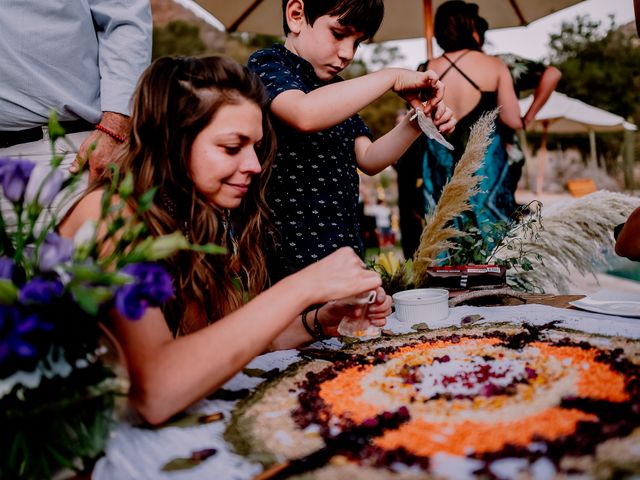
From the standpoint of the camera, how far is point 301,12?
1.85m

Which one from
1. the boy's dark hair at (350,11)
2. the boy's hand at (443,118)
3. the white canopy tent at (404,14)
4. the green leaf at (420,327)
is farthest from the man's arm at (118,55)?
the white canopy tent at (404,14)

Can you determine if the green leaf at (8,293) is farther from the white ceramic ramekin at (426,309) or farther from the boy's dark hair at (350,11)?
the boy's dark hair at (350,11)

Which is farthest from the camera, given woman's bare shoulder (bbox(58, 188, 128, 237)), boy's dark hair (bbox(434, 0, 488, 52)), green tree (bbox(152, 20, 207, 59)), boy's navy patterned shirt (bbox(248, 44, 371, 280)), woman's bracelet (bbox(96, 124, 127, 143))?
green tree (bbox(152, 20, 207, 59))

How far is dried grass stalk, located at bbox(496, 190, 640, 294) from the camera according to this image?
2.52 metres

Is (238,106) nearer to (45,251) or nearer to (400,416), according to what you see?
(45,251)

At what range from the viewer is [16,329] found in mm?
785

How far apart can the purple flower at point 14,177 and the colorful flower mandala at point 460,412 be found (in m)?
0.54

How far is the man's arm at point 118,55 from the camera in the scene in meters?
2.08

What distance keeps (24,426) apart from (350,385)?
63cm

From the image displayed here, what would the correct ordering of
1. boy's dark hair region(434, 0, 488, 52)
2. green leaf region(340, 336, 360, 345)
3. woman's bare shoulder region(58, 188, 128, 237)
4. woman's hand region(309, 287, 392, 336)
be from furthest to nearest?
1. boy's dark hair region(434, 0, 488, 52)
2. green leaf region(340, 336, 360, 345)
3. woman's hand region(309, 287, 392, 336)
4. woman's bare shoulder region(58, 188, 128, 237)

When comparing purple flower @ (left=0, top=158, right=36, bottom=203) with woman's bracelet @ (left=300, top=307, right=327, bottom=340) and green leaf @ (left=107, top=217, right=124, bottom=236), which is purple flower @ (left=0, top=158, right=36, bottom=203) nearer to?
green leaf @ (left=107, top=217, right=124, bottom=236)

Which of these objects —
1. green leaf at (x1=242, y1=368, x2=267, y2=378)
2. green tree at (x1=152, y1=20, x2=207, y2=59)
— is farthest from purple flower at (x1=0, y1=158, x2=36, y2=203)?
green tree at (x1=152, y1=20, x2=207, y2=59)

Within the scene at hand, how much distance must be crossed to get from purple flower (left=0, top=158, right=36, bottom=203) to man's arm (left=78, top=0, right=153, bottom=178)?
122 cm

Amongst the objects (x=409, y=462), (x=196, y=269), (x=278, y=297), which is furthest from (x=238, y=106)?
(x=409, y=462)
